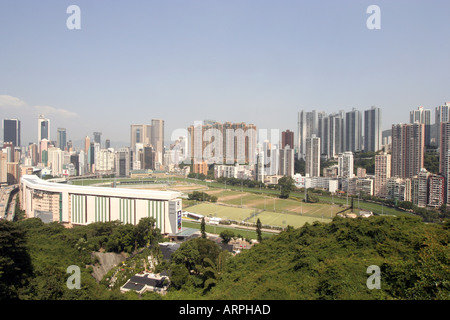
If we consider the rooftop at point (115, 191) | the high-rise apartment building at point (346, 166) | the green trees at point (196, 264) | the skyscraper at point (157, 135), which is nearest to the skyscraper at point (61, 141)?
the skyscraper at point (157, 135)

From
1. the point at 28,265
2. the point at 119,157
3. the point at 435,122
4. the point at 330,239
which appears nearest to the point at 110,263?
the point at 28,265

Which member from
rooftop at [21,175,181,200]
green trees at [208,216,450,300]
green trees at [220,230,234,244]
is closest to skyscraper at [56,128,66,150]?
rooftop at [21,175,181,200]

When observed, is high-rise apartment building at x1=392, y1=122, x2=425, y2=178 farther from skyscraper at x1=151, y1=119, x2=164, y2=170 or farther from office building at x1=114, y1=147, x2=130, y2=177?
skyscraper at x1=151, y1=119, x2=164, y2=170

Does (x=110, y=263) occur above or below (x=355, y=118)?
below

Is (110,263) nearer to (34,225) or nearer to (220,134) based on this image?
(34,225)

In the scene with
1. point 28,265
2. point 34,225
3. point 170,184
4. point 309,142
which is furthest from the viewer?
point 170,184

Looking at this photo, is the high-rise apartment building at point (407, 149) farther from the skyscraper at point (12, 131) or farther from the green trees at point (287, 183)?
the skyscraper at point (12, 131)

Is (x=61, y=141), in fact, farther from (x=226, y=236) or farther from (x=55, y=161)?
(x=226, y=236)
